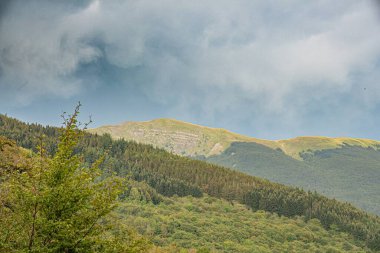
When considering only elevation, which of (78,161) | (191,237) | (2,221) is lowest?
(191,237)

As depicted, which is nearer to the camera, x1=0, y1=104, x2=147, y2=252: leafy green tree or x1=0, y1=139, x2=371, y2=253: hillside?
x1=0, y1=104, x2=147, y2=252: leafy green tree

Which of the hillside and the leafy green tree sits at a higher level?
the leafy green tree

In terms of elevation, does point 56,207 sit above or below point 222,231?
above

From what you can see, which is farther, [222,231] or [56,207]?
[222,231]

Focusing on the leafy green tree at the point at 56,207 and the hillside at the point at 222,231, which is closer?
the leafy green tree at the point at 56,207

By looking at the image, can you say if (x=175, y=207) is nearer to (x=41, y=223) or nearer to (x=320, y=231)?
(x=320, y=231)

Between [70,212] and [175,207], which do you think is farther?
[175,207]

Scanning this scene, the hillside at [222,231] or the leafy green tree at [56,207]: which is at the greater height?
the leafy green tree at [56,207]

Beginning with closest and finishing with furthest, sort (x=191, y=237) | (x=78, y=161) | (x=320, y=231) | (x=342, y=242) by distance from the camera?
1. (x=78, y=161)
2. (x=191, y=237)
3. (x=342, y=242)
4. (x=320, y=231)

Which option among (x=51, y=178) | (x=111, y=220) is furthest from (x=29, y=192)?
(x=111, y=220)

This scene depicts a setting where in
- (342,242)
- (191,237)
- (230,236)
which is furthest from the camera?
(342,242)

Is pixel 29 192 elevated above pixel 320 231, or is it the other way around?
pixel 29 192

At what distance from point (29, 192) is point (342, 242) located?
18430cm

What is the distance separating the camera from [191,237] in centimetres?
15625
